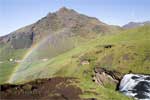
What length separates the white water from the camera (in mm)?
66438

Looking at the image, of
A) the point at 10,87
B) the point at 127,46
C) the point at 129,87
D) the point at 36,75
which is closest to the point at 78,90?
the point at 10,87

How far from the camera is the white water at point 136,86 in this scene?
66.4 meters

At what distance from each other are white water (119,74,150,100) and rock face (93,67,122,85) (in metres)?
5.79

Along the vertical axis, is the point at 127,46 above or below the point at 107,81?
above

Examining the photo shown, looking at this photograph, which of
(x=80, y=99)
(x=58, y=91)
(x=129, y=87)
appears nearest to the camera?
(x=80, y=99)

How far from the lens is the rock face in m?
89.4

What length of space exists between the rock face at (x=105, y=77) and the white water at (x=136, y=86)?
19.0 ft

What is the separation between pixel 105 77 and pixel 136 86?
703 inches

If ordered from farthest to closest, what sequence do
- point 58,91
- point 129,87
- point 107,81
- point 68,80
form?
point 107,81
point 129,87
point 68,80
point 58,91

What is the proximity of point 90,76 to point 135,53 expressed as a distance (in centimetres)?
2085

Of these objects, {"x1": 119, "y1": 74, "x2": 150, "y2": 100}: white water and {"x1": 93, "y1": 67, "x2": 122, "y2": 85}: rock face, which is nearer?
{"x1": 119, "y1": 74, "x2": 150, "y2": 100}: white water

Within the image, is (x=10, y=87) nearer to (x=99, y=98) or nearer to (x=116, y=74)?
(x=99, y=98)

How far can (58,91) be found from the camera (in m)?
34.2

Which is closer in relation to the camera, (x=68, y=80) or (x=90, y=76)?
(x=68, y=80)
